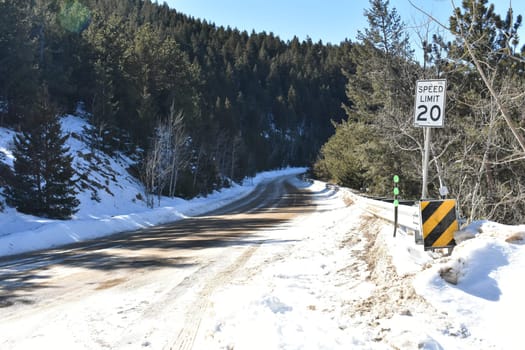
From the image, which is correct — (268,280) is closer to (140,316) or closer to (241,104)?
(140,316)

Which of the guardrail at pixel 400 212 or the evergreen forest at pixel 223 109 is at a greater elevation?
the evergreen forest at pixel 223 109

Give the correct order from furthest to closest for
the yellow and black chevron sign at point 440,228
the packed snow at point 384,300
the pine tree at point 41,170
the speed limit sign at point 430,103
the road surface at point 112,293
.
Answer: the pine tree at point 41,170, the speed limit sign at point 430,103, the yellow and black chevron sign at point 440,228, the road surface at point 112,293, the packed snow at point 384,300

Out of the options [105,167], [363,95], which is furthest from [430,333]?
[105,167]

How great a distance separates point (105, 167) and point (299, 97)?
100559 mm

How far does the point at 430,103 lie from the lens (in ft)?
23.7

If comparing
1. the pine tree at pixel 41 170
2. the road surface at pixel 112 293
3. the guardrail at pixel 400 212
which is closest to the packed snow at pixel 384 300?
the road surface at pixel 112 293

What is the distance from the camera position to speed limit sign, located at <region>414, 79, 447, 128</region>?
705 cm

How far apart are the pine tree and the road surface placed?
31.6 feet

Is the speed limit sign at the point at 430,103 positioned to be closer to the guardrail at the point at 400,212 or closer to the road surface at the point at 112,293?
the guardrail at the point at 400,212

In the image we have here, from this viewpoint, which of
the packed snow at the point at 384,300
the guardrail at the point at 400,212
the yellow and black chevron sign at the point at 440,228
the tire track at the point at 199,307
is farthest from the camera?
the guardrail at the point at 400,212

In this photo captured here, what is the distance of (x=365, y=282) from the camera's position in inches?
241

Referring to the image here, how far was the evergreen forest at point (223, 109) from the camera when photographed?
13445mm

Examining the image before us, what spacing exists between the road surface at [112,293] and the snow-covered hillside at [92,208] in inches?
88.3

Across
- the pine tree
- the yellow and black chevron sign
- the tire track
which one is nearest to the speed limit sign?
the yellow and black chevron sign
